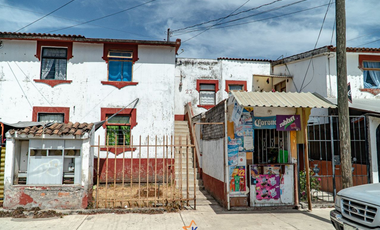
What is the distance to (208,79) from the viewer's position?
16562 millimetres

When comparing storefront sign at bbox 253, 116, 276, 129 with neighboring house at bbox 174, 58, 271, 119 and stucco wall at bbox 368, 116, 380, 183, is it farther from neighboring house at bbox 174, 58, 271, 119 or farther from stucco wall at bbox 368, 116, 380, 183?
neighboring house at bbox 174, 58, 271, 119

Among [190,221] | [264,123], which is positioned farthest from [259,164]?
[190,221]

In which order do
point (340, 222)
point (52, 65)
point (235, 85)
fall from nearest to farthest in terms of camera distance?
point (340, 222)
point (52, 65)
point (235, 85)

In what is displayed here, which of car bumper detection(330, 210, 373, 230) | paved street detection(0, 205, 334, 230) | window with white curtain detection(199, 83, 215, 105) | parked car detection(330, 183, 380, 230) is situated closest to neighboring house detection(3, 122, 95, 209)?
paved street detection(0, 205, 334, 230)

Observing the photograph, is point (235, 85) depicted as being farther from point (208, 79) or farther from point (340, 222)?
point (340, 222)

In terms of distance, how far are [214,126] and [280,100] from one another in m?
2.65

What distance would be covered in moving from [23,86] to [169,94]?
643cm

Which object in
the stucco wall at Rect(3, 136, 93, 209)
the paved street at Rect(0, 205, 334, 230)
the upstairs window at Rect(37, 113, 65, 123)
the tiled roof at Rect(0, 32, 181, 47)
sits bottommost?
the paved street at Rect(0, 205, 334, 230)

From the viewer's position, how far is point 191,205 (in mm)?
8516

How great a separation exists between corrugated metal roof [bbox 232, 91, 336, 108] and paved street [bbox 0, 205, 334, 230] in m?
3.04

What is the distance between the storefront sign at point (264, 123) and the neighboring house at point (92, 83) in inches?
195

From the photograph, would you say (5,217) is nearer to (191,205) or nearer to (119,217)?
(119,217)

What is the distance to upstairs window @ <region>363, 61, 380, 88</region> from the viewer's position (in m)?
13.5

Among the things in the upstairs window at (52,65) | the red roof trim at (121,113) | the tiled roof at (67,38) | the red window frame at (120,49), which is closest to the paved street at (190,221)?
the red roof trim at (121,113)
